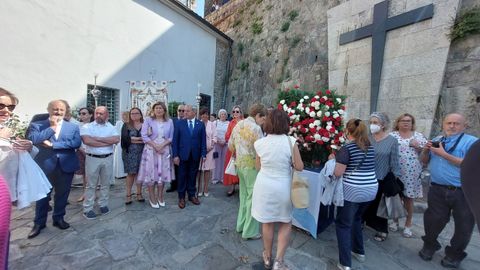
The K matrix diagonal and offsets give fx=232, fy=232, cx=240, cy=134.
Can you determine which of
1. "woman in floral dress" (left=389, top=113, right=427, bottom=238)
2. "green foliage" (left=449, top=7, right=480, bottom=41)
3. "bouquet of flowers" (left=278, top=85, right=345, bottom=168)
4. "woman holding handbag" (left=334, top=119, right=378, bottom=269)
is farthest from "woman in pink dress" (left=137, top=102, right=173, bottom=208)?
"green foliage" (left=449, top=7, right=480, bottom=41)

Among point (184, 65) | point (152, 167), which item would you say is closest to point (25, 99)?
point (152, 167)

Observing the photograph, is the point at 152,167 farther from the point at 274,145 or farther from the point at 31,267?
the point at 274,145

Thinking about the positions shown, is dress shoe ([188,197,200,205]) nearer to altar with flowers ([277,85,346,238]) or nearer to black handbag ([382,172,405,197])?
altar with flowers ([277,85,346,238])

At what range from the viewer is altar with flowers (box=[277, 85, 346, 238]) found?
3.16 metres

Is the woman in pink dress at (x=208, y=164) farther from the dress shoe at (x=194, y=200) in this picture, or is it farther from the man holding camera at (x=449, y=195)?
the man holding camera at (x=449, y=195)

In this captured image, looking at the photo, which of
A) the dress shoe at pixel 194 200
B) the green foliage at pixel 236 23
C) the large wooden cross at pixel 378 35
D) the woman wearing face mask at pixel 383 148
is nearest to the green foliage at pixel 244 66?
the green foliage at pixel 236 23

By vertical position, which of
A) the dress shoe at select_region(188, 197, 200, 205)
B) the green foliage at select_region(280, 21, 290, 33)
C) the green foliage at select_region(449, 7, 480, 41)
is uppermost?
the green foliage at select_region(280, 21, 290, 33)

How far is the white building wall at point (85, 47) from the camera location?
564cm

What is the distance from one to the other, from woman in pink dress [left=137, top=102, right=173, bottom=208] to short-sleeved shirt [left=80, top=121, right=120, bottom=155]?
0.53m

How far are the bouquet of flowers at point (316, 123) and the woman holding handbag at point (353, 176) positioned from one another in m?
0.61

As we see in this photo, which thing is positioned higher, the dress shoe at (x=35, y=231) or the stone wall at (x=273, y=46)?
the stone wall at (x=273, y=46)

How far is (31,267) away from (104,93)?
6.32 metres

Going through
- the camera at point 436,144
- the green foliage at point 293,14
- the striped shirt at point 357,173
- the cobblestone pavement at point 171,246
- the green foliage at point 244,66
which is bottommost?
the cobblestone pavement at point 171,246

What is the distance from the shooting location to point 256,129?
→ 329cm
